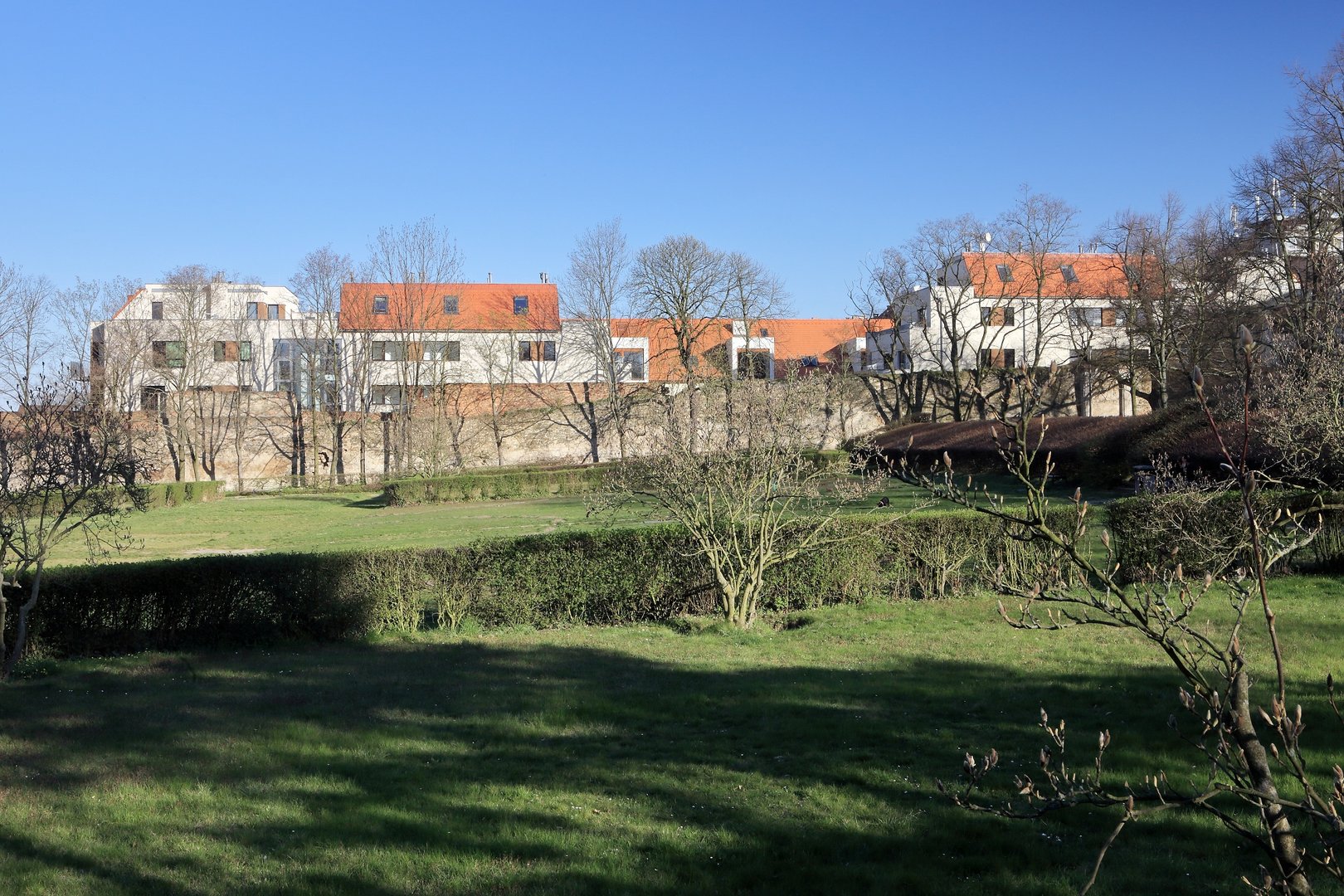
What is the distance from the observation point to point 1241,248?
32656 mm

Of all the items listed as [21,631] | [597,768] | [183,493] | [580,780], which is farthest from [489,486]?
[580,780]

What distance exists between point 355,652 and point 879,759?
6517mm

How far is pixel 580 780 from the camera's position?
587cm

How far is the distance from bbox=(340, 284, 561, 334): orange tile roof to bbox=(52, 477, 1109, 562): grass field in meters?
12.7

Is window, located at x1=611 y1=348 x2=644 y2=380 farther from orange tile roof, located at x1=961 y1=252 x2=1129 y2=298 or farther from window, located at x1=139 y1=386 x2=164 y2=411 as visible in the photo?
window, located at x1=139 y1=386 x2=164 y2=411

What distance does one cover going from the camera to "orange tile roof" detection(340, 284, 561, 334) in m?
49.0

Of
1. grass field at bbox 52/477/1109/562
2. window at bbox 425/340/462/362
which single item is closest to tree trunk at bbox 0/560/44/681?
grass field at bbox 52/477/1109/562

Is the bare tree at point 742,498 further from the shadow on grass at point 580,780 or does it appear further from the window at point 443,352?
the window at point 443,352

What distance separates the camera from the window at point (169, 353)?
162 feet

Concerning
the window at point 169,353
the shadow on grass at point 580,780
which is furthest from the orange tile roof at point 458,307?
the shadow on grass at point 580,780

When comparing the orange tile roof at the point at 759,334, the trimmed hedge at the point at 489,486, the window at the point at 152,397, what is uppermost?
the orange tile roof at the point at 759,334

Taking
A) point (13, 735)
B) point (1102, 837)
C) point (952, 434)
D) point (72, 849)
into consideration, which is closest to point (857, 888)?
point (1102, 837)

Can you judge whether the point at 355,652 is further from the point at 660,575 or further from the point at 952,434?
the point at 952,434

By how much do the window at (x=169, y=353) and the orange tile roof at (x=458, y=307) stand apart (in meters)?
7.50
